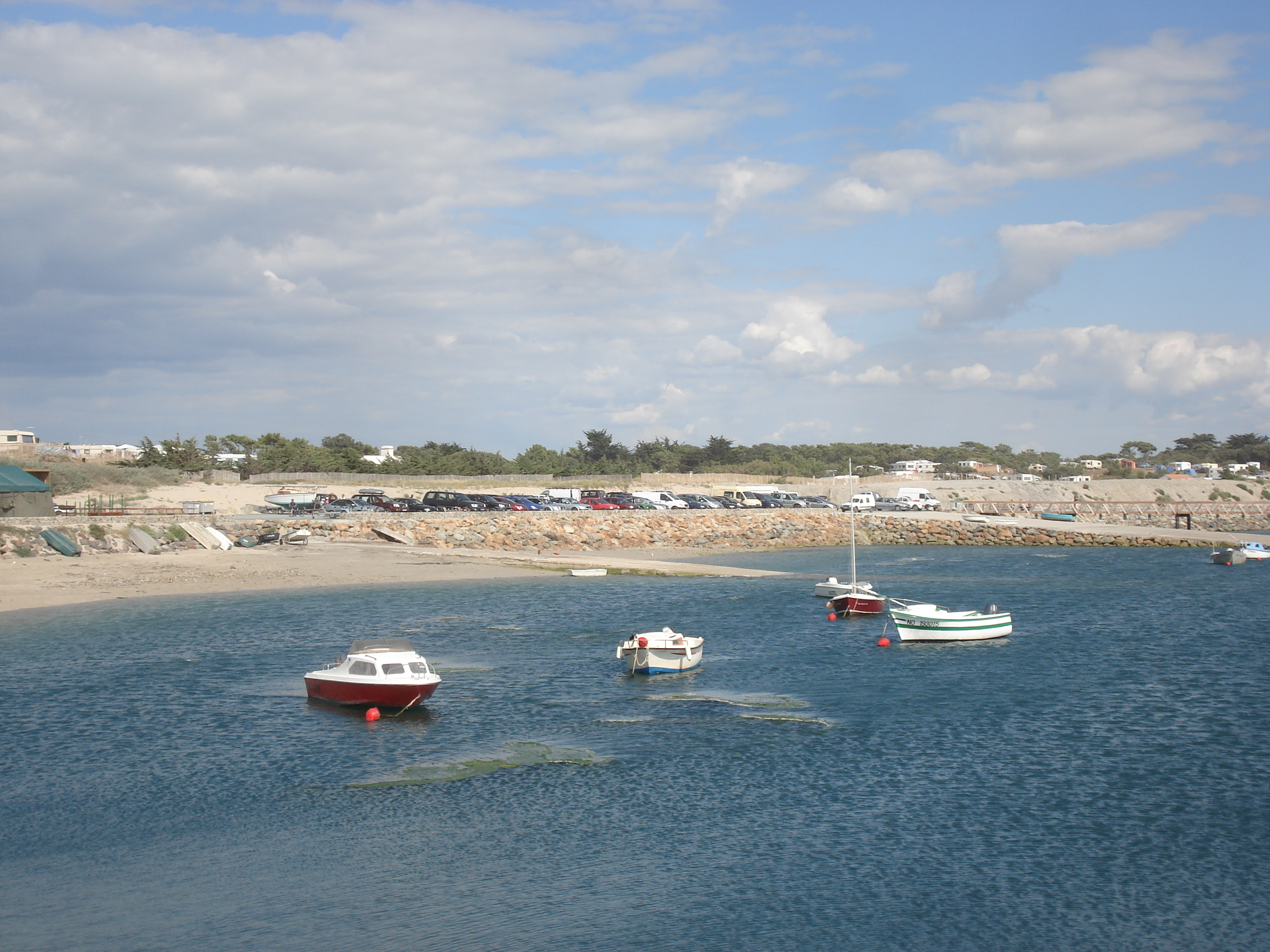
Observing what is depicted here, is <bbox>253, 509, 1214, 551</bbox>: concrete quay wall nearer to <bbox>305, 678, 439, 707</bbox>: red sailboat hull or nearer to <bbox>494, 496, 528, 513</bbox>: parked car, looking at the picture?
<bbox>494, 496, 528, 513</bbox>: parked car

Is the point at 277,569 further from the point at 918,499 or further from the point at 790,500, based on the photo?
the point at 918,499

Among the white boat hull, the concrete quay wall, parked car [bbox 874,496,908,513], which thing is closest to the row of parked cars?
the white boat hull

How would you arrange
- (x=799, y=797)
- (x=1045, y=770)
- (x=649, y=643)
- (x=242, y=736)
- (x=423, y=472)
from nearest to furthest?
(x=799, y=797) < (x=1045, y=770) < (x=242, y=736) < (x=649, y=643) < (x=423, y=472)

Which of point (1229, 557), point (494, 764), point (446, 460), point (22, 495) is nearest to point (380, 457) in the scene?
point (446, 460)

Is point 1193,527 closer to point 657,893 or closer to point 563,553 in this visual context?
point 563,553

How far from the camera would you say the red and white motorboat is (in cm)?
3070

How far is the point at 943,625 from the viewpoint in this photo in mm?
44531

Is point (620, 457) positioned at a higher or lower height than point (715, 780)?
higher

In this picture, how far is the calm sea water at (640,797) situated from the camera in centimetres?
1745

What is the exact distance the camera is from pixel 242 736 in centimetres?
2855

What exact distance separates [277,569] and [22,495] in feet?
74.8

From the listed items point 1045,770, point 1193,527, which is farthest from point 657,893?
point 1193,527

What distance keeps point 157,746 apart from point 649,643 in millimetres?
16808

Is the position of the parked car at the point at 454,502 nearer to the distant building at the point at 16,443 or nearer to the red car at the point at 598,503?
the red car at the point at 598,503
